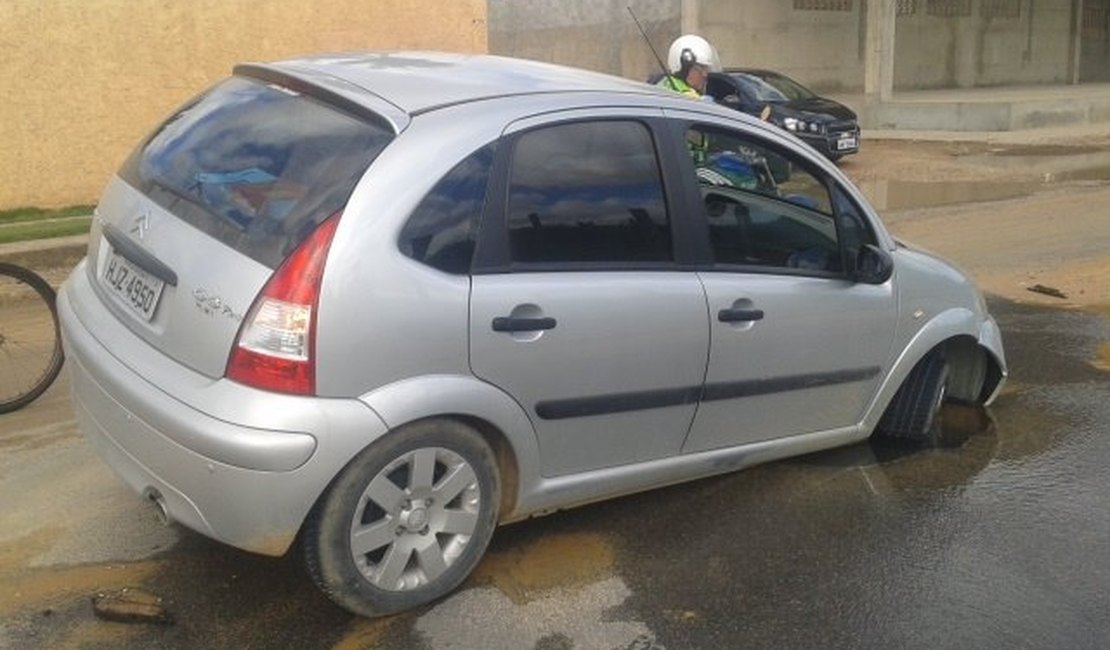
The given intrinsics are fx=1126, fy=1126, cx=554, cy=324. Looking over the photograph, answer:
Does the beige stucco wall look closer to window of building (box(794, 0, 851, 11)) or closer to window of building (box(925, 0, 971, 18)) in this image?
window of building (box(794, 0, 851, 11))

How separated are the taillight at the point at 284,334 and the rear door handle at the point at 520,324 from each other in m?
0.55

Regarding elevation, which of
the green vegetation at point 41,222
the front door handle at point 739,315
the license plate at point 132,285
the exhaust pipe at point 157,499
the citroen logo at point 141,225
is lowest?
the green vegetation at point 41,222

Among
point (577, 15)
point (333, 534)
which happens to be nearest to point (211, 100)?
point (333, 534)

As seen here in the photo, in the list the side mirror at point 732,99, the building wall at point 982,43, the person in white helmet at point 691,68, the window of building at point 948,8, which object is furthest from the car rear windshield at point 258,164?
the window of building at point 948,8

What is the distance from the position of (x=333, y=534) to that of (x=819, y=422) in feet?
6.81

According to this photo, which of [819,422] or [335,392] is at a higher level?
[335,392]

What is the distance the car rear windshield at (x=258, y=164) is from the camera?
3195 mm

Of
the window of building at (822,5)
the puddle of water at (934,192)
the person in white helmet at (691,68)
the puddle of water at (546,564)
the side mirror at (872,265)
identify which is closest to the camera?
the puddle of water at (546,564)

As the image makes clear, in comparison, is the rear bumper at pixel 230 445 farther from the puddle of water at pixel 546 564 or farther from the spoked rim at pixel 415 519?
the puddle of water at pixel 546 564

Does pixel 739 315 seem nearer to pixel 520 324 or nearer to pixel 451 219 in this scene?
pixel 520 324

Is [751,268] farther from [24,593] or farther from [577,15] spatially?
[577,15]

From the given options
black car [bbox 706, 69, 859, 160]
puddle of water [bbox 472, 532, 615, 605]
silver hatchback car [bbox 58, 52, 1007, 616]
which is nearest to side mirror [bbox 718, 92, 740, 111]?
black car [bbox 706, 69, 859, 160]

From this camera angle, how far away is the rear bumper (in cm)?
303

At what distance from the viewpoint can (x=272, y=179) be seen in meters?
3.34
